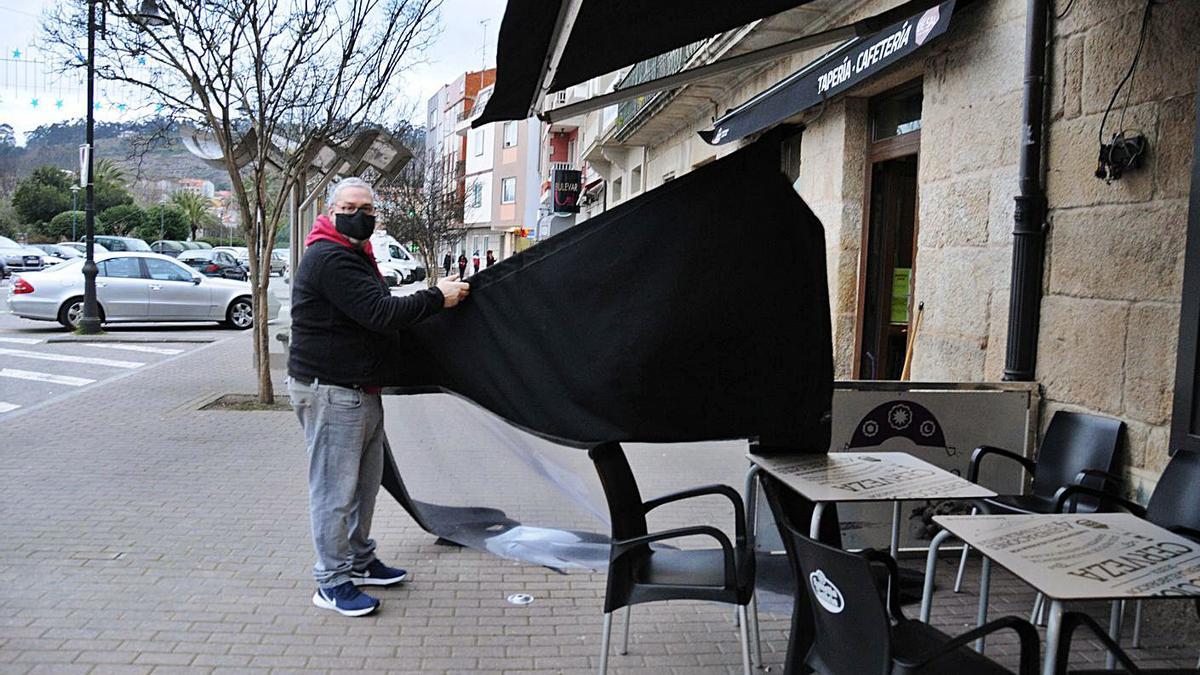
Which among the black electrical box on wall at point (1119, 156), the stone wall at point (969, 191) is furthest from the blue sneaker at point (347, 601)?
the black electrical box on wall at point (1119, 156)

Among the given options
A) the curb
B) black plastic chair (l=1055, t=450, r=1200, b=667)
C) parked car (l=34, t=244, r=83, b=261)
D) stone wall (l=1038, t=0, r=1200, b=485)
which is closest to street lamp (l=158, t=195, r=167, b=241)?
parked car (l=34, t=244, r=83, b=261)

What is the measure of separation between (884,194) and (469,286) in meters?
5.90

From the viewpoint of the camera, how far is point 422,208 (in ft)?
157

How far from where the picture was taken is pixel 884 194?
369 inches

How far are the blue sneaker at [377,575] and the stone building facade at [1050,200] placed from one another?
2992 millimetres

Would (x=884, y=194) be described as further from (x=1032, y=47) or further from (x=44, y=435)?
(x=44, y=435)

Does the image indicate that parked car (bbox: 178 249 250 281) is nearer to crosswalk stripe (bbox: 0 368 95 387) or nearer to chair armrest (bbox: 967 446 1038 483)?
crosswalk stripe (bbox: 0 368 95 387)

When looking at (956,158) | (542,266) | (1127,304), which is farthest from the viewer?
(956,158)

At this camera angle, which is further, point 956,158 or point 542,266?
point 956,158

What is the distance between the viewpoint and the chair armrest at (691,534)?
3.74 metres

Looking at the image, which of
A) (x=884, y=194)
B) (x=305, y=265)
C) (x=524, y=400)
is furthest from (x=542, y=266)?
(x=884, y=194)

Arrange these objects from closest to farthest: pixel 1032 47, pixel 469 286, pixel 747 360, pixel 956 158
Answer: pixel 747 360
pixel 469 286
pixel 1032 47
pixel 956 158

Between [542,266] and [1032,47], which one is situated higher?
[1032,47]

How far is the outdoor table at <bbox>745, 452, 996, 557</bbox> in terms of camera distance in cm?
368
